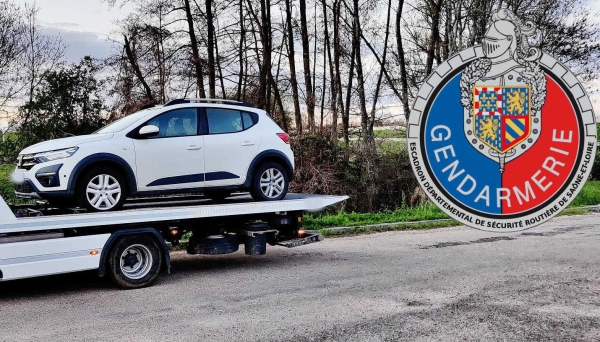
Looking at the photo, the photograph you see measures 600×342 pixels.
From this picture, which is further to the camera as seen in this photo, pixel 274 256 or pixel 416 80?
pixel 416 80

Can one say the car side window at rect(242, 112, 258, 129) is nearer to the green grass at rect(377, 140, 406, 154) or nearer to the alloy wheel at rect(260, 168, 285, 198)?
the alloy wheel at rect(260, 168, 285, 198)

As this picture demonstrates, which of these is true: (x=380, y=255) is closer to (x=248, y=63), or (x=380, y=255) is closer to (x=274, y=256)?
(x=274, y=256)

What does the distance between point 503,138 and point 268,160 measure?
5.51m

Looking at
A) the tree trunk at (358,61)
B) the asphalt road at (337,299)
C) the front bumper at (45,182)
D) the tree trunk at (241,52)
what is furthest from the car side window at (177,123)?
the tree trunk at (358,61)

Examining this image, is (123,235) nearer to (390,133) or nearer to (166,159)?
(166,159)

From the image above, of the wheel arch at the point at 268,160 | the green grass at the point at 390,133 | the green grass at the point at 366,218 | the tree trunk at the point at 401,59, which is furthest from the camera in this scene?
the tree trunk at the point at 401,59

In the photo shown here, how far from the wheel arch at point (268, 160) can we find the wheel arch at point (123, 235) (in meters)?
1.75

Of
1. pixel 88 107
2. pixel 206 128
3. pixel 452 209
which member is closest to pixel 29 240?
pixel 206 128

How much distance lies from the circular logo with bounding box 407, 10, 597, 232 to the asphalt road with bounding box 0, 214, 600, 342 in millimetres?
2153

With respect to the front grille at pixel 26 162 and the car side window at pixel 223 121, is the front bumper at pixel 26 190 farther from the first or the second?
the car side window at pixel 223 121

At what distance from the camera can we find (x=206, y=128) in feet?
31.8

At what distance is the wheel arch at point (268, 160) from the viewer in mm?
10008

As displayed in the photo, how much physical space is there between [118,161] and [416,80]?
19.3 meters

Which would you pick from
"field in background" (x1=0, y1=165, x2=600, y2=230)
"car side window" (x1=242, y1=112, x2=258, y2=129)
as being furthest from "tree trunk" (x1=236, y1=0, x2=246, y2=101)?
"car side window" (x1=242, y1=112, x2=258, y2=129)
